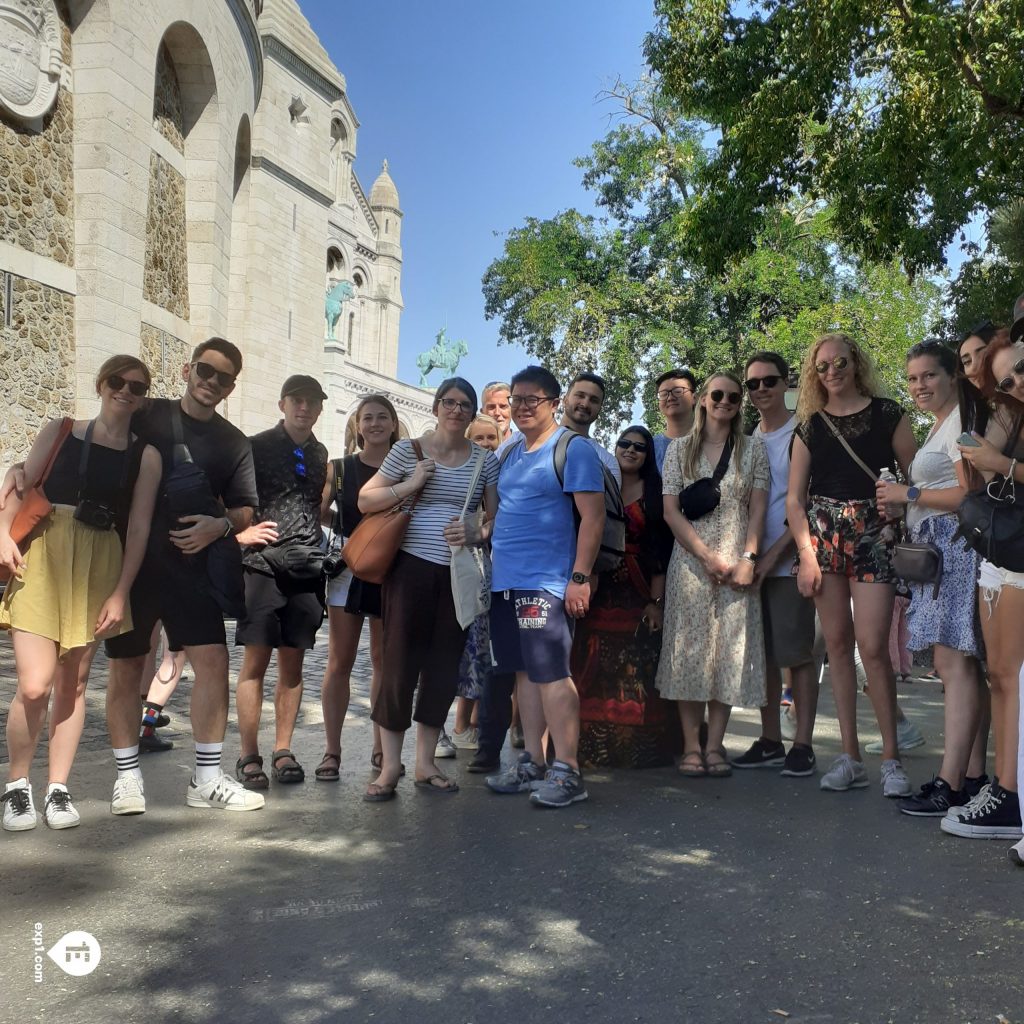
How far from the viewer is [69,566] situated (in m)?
4.42

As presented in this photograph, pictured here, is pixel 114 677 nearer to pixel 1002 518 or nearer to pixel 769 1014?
pixel 769 1014

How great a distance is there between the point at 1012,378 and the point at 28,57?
12.3 m

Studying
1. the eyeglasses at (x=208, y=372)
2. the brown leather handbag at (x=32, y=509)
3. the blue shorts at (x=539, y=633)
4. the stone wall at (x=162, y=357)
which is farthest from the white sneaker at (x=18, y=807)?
the stone wall at (x=162, y=357)

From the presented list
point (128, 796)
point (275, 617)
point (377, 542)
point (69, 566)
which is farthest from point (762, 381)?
point (128, 796)

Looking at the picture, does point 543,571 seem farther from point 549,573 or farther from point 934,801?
point 934,801

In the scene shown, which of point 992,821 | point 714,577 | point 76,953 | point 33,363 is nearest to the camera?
point 76,953

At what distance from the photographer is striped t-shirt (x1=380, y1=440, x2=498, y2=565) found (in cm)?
512

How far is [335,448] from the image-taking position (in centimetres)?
3969

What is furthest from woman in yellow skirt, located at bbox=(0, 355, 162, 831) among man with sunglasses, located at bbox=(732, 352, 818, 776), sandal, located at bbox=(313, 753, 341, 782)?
man with sunglasses, located at bbox=(732, 352, 818, 776)

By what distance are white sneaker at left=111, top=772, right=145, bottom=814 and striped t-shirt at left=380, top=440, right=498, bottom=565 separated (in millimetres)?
1568

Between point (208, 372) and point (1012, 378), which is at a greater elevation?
point (208, 372)

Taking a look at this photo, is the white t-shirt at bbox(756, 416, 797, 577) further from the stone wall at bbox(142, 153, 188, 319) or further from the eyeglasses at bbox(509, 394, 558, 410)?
the stone wall at bbox(142, 153, 188, 319)

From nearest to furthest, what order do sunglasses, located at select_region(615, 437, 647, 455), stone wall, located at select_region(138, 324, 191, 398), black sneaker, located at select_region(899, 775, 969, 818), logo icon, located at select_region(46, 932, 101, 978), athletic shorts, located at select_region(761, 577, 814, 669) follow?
logo icon, located at select_region(46, 932, 101, 978), black sneaker, located at select_region(899, 775, 969, 818), athletic shorts, located at select_region(761, 577, 814, 669), sunglasses, located at select_region(615, 437, 647, 455), stone wall, located at select_region(138, 324, 191, 398)

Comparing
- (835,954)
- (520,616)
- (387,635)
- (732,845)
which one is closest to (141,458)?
(387,635)
